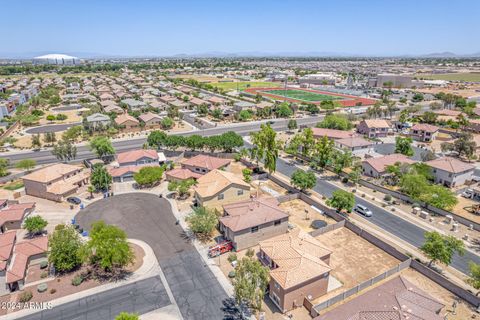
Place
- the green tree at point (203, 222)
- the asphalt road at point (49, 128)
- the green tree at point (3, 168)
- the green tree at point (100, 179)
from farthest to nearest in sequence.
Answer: the asphalt road at point (49, 128), the green tree at point (3, 168), the green tree at point (100, 179), the green tree at point (203, 222)

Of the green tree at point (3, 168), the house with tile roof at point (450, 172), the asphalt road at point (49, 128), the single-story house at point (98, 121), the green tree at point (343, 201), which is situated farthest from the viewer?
the asphalt road at point (49, 128)

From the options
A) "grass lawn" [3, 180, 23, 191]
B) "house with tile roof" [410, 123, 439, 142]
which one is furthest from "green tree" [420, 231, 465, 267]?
"grass lawn" [3, 180, 23, 191]

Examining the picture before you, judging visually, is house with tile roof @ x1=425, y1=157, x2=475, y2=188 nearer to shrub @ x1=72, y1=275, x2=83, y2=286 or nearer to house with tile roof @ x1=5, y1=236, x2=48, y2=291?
shrub @ x1=72, y1=275, x2=83, y2=286

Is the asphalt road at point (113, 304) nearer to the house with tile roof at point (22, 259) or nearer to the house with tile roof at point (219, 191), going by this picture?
the house with tile roof at point (22, 259)

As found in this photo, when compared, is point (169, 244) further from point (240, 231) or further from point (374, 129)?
point (374, 129)

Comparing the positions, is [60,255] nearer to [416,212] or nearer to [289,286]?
[289,286]

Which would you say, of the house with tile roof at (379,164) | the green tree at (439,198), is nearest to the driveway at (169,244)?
the green tree at (439,198)
